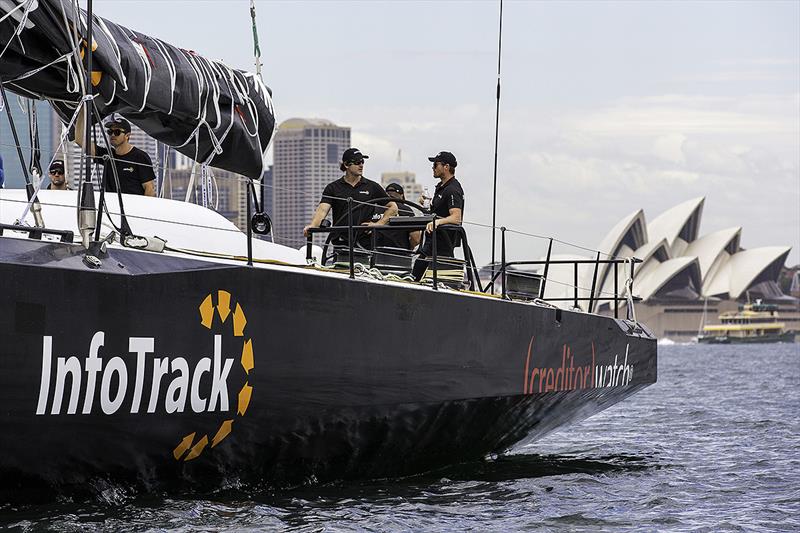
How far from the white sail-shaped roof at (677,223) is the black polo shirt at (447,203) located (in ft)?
198

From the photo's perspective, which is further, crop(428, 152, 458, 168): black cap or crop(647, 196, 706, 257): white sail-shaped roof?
crop(647, 196, 706, 257): white sail-shaped roof

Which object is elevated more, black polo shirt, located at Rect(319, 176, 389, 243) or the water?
black polo shirt, located at Rect(319, 176, 389, 243)

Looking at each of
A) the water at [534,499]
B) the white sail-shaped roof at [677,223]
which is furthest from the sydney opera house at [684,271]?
the water at [534,499]

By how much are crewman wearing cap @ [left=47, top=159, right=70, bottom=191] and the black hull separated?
205cm

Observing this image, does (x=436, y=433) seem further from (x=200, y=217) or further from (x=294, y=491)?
(x=200, y=217)

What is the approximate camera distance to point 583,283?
6675 cm

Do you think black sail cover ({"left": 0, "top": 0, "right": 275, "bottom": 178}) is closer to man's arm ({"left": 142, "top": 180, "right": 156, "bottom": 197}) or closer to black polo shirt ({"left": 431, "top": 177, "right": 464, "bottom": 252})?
man's arm ({"left": 142, "top": 180, "right": 156, "bottom": 197})

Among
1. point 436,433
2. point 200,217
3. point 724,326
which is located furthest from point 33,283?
point 724,326

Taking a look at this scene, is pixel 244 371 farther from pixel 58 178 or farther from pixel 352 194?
pixel 58 178

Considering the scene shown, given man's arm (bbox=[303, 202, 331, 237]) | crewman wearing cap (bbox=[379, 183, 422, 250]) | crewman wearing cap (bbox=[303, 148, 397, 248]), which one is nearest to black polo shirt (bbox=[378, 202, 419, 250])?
crewman wearing cap (bbox=[379, 183, 422, 250])

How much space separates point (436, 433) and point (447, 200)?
58.8 inches

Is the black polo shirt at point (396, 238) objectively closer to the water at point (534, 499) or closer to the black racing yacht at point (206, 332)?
the black racing yacht at point (206, 332)

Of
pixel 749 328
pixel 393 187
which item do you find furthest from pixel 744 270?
pixel 393 187

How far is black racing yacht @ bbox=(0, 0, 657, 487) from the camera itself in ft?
15.6
